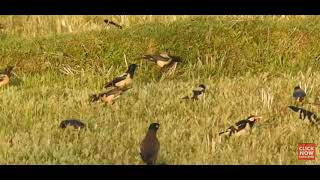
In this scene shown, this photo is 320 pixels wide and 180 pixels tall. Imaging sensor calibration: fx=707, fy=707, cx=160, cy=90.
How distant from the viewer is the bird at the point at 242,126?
22.5ft

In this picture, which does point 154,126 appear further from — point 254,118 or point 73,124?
point 254,118

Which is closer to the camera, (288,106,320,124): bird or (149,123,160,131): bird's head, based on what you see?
(149,123,160,131): bird's head

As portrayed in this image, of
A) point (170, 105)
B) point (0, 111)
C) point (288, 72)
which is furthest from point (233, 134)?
point (0, 111)

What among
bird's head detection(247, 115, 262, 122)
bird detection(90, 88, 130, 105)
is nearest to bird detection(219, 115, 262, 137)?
bird's head detection(247, 115, 262, 122)

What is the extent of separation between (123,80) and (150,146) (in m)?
1.24

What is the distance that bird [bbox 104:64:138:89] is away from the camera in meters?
7.55

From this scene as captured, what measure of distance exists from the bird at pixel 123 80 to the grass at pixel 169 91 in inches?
3.1

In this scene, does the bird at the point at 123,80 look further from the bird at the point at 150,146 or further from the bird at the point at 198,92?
the bird at the point at 150,146

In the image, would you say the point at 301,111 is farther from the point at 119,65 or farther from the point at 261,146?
the point at 119,65

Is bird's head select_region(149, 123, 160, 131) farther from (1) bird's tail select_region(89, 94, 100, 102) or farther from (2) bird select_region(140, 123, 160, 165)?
(1) bird's tail select_region(89, 94, 100, 102)

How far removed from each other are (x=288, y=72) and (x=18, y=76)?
3056mm

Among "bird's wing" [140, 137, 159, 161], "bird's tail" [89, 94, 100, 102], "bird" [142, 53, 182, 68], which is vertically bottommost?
"bird's wing" [140, 137, 159, 161]

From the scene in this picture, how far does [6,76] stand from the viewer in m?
7.71

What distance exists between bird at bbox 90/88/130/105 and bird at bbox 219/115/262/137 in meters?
1.21
